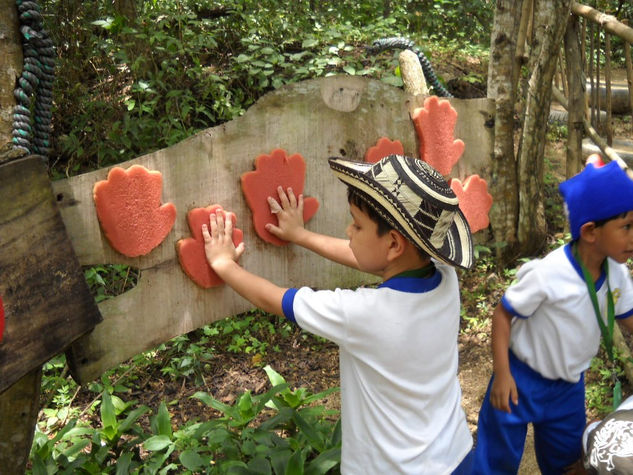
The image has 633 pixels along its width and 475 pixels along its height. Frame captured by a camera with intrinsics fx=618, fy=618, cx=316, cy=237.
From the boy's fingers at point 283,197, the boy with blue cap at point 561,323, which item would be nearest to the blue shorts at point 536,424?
the boy with blue cap at point 561,323

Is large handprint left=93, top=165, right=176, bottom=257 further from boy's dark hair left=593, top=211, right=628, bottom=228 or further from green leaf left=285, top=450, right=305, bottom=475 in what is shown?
boy's dark hair left=593, top=211, right=628, bottom=228

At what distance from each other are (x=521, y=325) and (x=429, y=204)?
36.6 inches

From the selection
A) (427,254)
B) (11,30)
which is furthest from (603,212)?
(11,30)

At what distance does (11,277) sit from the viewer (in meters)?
1.51

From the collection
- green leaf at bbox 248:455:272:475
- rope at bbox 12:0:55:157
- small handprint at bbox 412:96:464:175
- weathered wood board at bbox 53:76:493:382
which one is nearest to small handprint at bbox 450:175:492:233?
small handprint at bbox 412:96:464:175

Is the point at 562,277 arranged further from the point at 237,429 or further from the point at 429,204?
the point at 237,429

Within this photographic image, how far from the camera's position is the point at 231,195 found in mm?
2074

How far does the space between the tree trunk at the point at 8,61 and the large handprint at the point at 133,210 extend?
292mm

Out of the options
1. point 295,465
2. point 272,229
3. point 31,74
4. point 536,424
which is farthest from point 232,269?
point 536,424

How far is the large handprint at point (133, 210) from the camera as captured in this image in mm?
1806

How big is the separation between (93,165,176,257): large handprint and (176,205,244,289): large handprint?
0.22 ft

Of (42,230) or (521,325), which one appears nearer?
(42,230)

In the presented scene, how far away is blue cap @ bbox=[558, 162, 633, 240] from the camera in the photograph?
6.47ft

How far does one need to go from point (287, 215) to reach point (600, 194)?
3.42 feet
